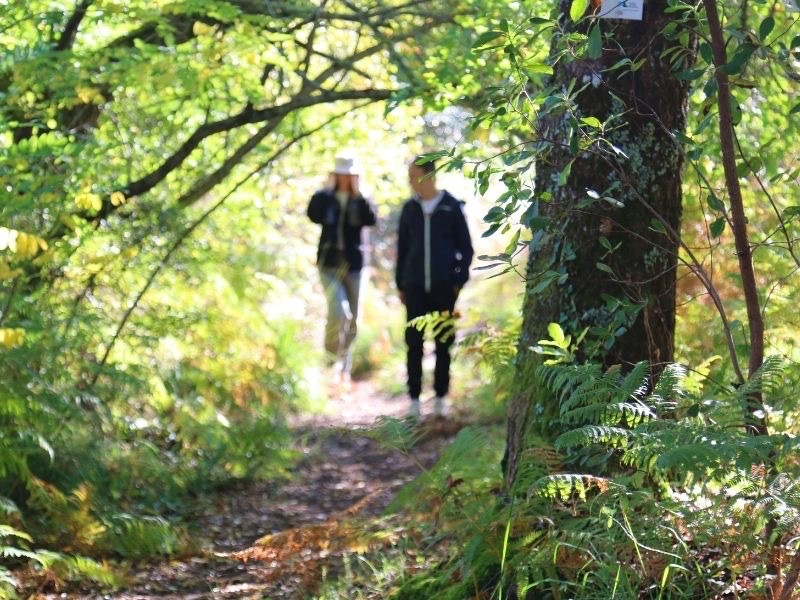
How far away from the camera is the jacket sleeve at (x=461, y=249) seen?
8102 millimetres

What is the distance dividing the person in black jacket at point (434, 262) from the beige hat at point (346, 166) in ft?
3.47

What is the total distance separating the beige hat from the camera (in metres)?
9.06

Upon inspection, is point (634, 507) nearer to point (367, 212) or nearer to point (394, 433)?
point (394, 433)

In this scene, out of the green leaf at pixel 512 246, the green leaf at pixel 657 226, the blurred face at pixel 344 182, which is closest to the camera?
the green leaf at pixel 512 246

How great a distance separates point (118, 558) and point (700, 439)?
10.1 feet

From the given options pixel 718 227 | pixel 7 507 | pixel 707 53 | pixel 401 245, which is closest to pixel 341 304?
pixel 401 245

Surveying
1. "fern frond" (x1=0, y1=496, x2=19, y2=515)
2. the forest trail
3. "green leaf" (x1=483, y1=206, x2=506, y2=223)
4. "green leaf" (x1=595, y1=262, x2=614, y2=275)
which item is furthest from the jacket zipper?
"green leaf" (x1=483, y1=206, x2=506, y2=223)

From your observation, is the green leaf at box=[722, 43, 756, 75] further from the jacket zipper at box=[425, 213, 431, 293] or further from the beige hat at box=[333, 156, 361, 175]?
the beige hat at box=[333, 156, 361, 175]

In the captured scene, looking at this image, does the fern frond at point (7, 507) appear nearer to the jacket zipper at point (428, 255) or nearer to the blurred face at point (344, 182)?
the jacket zipper at point (428, 255)

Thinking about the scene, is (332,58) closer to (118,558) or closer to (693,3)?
(693,3)

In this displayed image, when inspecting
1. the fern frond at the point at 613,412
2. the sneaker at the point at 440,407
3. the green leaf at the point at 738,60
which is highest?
the green leaf at the point at 738,60

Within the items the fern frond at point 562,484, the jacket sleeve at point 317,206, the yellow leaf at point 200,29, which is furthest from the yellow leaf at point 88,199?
the jacket sleeve at point 317,206

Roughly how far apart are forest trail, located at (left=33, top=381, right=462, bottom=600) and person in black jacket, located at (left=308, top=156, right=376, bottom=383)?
1.23 metres

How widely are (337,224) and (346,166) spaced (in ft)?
2.01
